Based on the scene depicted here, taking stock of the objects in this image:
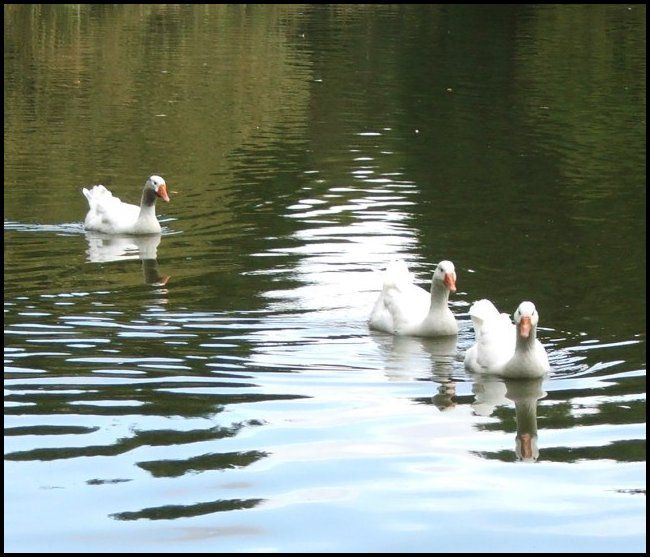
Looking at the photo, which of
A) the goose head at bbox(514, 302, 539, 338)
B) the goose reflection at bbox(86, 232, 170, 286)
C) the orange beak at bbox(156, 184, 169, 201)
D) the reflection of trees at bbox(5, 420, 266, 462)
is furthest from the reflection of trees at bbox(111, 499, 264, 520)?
the orange beak at bbox(156, 184, 169, 201)

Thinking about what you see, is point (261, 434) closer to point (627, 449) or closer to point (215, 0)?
point (627, 449)

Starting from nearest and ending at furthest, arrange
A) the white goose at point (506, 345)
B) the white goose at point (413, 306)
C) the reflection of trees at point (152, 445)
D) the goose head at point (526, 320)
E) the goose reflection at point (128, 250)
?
the reflection of trees at point (152, 445)
the goose head at point (526, 320)
the white goose at point (506, 345)
the white goose at point (413, 306)
the goose reflection at point (128, 250)

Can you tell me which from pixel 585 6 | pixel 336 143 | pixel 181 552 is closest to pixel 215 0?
pixel 585 6

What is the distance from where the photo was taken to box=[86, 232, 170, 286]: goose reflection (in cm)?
1681

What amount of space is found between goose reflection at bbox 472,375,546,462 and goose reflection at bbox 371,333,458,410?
0.24 meters

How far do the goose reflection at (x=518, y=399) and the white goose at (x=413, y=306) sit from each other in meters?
1.40

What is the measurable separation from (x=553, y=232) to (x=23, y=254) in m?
6.83

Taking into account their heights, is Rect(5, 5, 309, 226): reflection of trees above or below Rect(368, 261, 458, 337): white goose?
above

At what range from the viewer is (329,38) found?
48.2 m

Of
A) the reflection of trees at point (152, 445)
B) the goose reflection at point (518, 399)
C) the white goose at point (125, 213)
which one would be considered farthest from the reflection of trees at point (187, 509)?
the white goose at point (125, 213)

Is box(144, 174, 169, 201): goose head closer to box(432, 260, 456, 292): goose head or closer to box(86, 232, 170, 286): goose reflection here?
box(86, 232, 170, 286): goose reflection

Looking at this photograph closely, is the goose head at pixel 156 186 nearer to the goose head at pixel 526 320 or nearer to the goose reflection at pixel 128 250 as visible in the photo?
the goose reflection at pixel 128 250

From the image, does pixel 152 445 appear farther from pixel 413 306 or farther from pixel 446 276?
pixel 413 306

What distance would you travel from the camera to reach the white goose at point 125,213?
19.0 m
